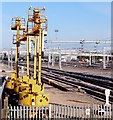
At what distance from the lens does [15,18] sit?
1775 cm

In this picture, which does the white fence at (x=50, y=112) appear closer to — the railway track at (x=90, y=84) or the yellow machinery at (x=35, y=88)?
the yellow machinery at (x=35, y=88)

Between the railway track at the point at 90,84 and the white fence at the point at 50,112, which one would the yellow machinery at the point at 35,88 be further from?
the railway track at the point at 90,84

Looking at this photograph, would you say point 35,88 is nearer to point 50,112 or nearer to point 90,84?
point 50,112

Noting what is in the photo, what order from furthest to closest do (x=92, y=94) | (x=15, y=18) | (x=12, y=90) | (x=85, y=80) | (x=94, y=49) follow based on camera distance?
(x=94, y=49)
(x=85, y=80)
(x=92, y=94)
(x=15, y=18)
(x=12, y=90)

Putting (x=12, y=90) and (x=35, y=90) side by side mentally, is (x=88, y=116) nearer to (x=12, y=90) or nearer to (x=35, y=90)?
A: (x=35, y=90)

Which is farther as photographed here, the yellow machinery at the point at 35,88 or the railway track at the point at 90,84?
the railway track at the point at 90,84

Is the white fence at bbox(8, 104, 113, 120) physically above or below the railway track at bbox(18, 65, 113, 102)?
above

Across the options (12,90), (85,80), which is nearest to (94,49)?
(85,80)

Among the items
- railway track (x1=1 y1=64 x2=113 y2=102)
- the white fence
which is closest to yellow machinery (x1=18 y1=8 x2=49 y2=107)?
the white fence

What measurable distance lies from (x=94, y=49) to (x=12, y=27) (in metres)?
51.7

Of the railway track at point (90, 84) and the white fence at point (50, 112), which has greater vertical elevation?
the white fence at point (50, 112)

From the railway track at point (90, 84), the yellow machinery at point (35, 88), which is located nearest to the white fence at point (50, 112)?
the yellow machinery at point (35, 88)

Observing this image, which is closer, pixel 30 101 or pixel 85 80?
pixel 30 101

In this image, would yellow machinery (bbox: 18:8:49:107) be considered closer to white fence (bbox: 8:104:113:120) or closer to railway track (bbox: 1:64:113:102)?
white fence (bbox: 8:104:113:120)
